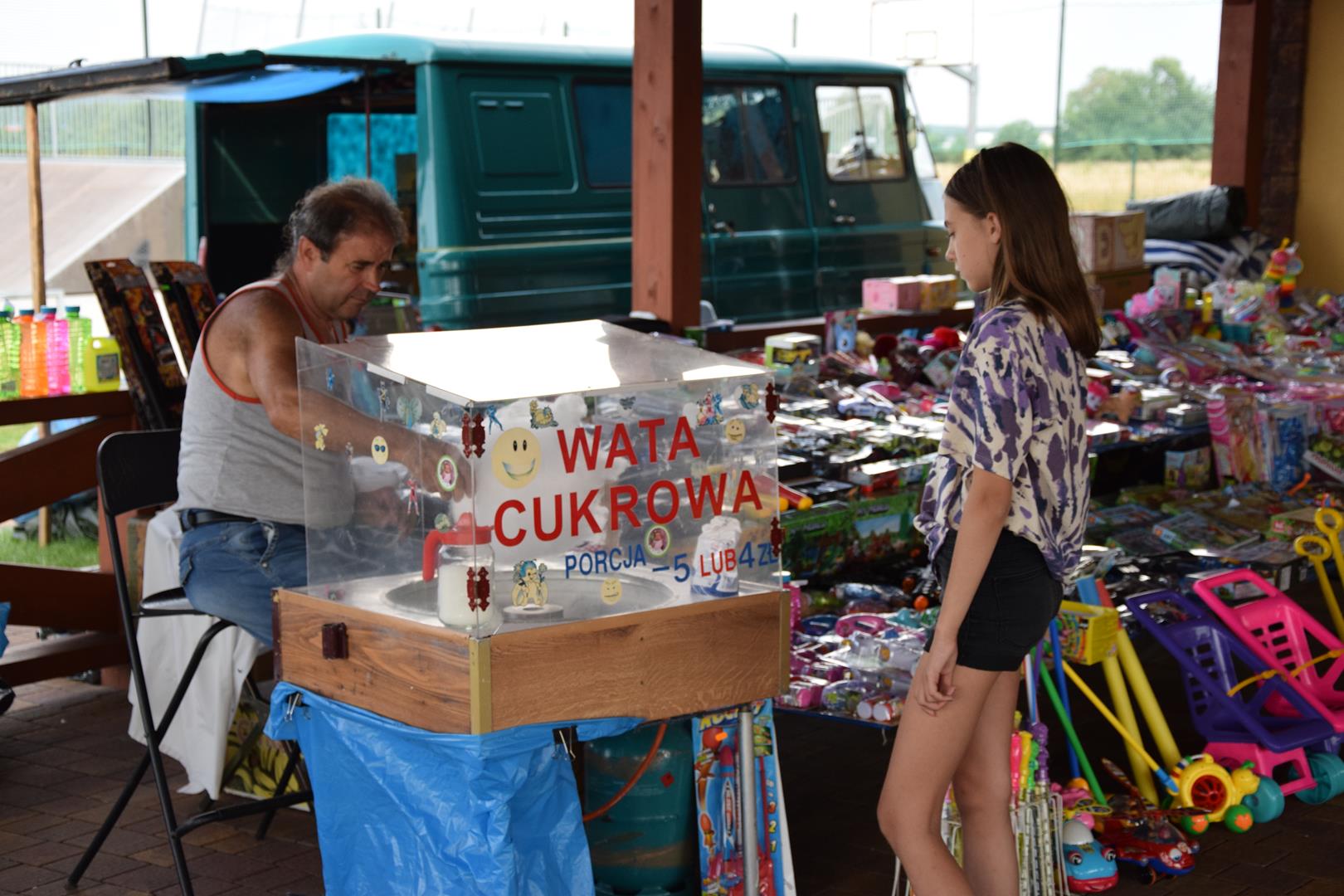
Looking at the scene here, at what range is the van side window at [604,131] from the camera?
7932 mm

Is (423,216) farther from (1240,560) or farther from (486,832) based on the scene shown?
(486,832)

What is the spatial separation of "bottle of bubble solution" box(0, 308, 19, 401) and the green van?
9.66ft

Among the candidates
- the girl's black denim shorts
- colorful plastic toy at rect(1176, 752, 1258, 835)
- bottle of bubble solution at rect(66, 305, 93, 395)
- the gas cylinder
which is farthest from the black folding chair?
colorful plastic toy at rect(1176, 752, 1258, 835)

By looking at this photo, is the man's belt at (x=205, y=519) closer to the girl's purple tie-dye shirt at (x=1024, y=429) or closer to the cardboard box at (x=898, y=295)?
the girl's purple tie-dye shirt at (x=1024, y=429)

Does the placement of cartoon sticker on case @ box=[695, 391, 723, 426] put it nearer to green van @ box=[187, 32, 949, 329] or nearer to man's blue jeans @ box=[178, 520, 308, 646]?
man's blue jeans @ box=[178, 520, 308, 646]

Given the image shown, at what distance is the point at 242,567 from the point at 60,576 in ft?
5.44

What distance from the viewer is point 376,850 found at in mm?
2803

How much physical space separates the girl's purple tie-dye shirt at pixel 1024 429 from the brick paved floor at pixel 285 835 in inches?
51.2

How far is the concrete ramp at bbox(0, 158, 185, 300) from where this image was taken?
16859 millimetres

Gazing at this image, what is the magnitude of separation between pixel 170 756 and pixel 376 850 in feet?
5.70

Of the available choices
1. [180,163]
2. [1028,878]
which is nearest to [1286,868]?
[1028,878]

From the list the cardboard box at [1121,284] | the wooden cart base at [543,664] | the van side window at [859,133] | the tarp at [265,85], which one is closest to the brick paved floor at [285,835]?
the wooden cart base at [543,664]

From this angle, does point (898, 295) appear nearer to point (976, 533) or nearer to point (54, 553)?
point (54, 553)

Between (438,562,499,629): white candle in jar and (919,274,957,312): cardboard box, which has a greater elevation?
(919,274,957,312): cardboard box
